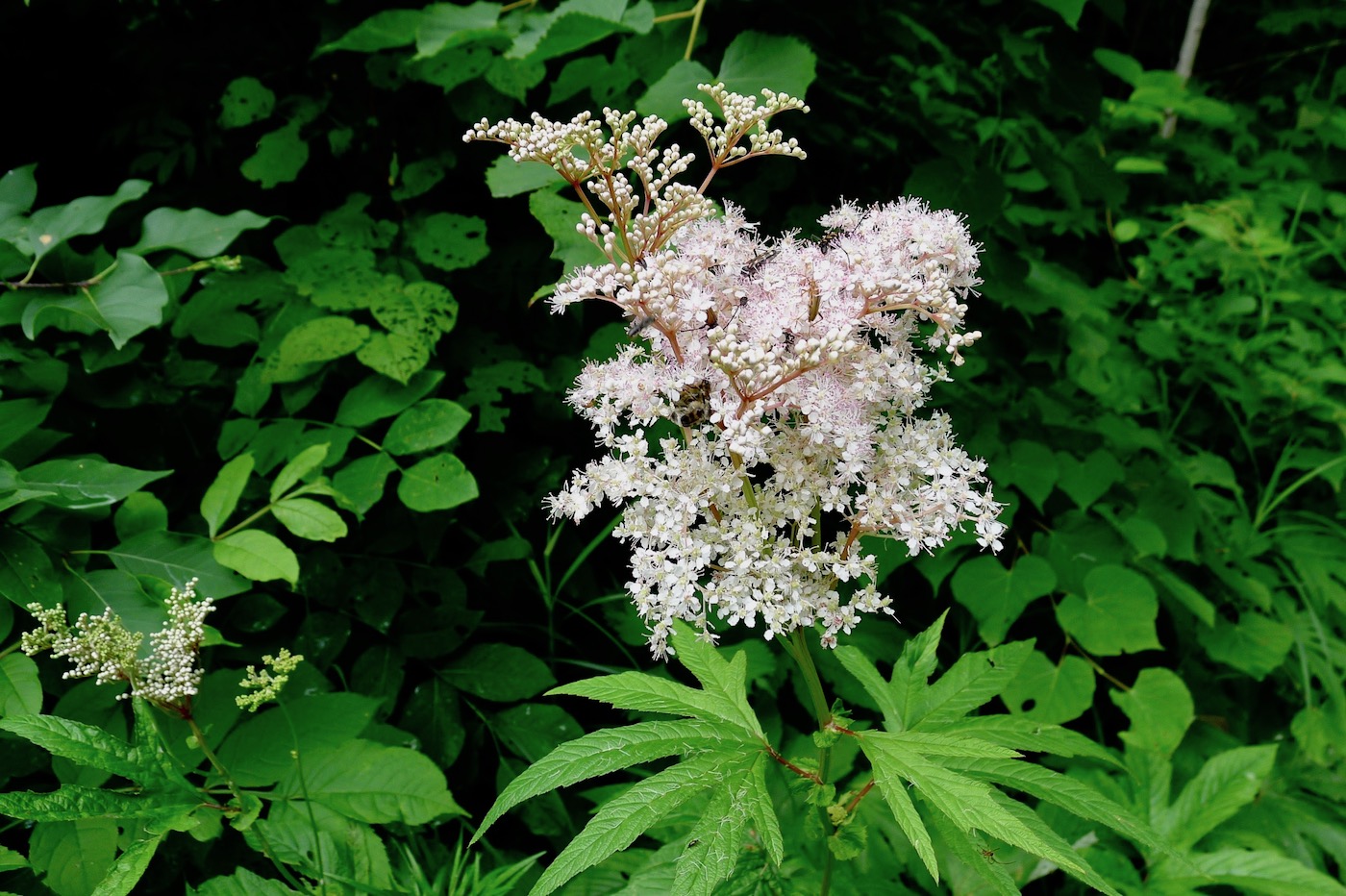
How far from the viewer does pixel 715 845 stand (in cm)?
99

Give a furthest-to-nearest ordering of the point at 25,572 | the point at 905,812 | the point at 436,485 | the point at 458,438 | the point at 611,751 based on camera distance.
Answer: the point at 458,438 < the point at 436,485 < the point at 25,572 < the point at 611,751 < the point at 905,812

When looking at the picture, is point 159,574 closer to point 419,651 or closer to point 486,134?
point 419,651

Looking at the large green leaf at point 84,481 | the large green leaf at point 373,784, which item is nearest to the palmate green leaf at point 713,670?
the large green leaf at point 373,784

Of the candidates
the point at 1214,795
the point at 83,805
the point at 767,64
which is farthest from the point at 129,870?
the point at 1214,795

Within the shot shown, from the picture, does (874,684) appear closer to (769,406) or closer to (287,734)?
(769,406)

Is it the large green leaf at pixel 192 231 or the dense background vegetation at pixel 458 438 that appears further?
the large green leaf at pixel 192 231

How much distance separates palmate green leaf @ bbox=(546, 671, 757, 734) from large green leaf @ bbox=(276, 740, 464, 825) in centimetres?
55

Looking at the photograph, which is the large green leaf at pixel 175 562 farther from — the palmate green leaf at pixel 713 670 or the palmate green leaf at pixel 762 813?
the palmate green leaf at pixel 762 813

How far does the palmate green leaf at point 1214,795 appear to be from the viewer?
1.90m

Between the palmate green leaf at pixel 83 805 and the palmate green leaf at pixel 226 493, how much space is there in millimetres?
522

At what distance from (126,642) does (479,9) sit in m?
1.37

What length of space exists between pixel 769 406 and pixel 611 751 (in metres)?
0.47

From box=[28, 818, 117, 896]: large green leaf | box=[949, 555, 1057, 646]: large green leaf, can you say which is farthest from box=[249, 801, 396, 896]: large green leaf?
box=[949, 555, 1057, 646]: large green leaf

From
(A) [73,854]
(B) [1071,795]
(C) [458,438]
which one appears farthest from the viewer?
(C) [458,438]
